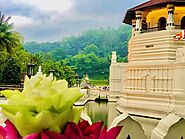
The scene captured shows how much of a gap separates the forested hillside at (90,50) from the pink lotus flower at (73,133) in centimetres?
5002

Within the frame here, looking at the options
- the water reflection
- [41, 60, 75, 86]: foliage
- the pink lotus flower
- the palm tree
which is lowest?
the water reflection

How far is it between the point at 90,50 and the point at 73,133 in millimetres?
72953

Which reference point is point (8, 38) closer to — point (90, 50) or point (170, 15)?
point (170, 15)

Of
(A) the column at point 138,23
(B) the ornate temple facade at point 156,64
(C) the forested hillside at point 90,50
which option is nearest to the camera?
(B) the ornate temple facade at point 156,64

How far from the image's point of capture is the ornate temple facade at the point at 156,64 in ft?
41.3

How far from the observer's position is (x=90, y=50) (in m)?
73.8

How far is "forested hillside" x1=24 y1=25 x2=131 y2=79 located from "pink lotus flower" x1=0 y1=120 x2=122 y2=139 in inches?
1969

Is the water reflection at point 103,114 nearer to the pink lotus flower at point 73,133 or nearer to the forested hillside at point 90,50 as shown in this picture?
the pink lotus flower at point 73,133

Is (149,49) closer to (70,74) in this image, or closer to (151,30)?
(151,30)

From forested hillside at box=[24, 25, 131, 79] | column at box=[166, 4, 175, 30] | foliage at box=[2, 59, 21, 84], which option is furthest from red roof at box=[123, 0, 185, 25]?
forested hillside at box=[24, 25, 131, 79]

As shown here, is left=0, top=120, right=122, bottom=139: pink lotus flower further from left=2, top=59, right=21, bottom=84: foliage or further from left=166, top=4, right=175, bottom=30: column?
left=2, top=59, right=21, bottom=84: foliage

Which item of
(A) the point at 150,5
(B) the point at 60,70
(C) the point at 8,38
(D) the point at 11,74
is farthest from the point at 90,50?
(A) the point at 150,5

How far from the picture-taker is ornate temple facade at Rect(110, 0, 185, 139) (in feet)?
41.3

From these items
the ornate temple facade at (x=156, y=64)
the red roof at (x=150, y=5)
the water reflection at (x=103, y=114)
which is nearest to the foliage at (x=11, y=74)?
the water reflection at (x=103, y=114)
